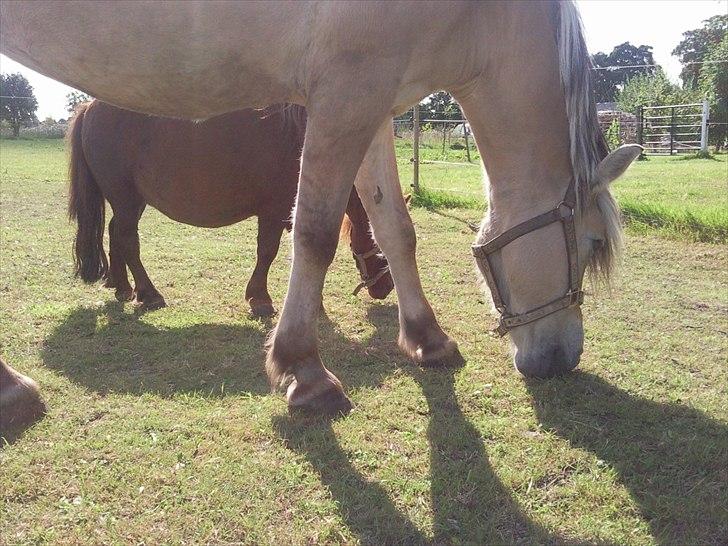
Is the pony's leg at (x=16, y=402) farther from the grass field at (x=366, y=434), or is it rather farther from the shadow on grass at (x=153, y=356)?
the shadow on grass at (x=153, y=356)

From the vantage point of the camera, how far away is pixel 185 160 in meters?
4.20

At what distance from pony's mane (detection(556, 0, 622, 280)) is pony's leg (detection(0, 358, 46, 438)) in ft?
8.36

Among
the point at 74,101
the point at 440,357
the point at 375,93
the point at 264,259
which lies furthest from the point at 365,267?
the point at 74,101

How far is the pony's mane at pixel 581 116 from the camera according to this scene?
2545 mm

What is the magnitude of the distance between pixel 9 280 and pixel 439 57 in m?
4.17

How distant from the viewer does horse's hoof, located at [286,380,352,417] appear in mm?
2609

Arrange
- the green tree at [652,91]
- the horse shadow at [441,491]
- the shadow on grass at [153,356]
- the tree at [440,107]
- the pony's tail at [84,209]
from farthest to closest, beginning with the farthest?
the green tree at [652,91]
the tree at [440,107]
the pony's tail at [84,209]
the shadow on grass at [153,356]
the horse shadow at [441,491]

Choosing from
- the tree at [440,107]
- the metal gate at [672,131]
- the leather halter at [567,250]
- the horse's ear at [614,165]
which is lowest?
the leather halter at [567,250]

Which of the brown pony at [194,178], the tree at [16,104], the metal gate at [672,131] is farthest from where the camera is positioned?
the tree at [16,104]

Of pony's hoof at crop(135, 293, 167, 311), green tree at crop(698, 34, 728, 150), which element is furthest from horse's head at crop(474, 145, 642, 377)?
green tree at crop(698, 34, 728, 150)

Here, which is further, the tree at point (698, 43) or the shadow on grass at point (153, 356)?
the tree at point (698, 43)

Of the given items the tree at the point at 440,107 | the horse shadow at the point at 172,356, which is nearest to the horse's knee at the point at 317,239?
the horse shadow at the point at 172,356

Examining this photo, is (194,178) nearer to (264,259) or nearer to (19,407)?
(264,259)

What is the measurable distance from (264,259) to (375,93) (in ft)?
7.40
